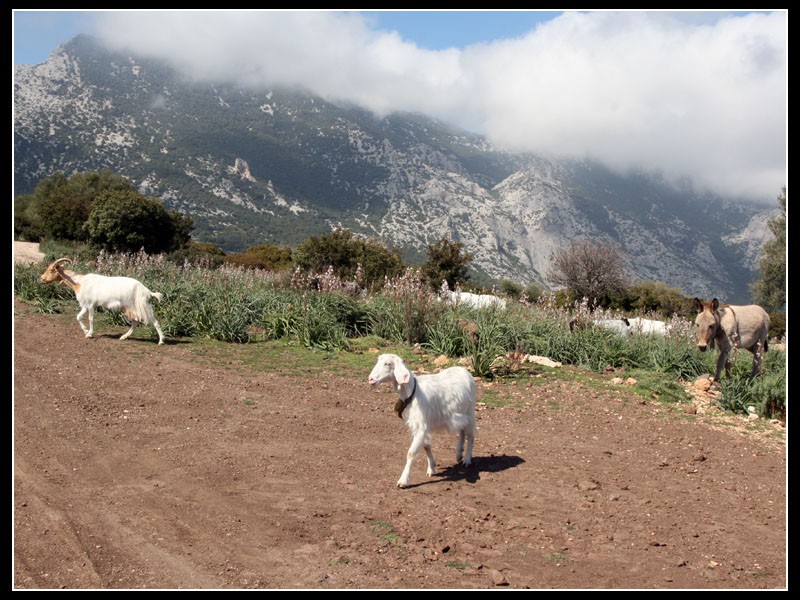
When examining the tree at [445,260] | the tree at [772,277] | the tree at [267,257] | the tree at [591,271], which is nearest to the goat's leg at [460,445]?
the tree at [445,260]

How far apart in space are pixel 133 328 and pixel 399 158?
101 m

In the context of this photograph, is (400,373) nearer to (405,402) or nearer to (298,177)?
(405,402)

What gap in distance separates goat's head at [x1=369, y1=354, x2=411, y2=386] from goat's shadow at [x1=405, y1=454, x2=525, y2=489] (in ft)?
3.48

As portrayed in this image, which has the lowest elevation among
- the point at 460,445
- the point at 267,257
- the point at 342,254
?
the point at 460,445

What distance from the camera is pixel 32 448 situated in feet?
23.3

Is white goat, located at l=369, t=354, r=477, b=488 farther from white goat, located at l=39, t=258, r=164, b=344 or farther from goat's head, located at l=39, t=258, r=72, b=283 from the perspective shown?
goat's head, located at l=39, t=258, r=72, b=283

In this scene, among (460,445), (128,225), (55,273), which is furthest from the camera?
(128,225)

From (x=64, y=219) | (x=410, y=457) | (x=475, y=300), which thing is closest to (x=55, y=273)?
(x=475, y=300)

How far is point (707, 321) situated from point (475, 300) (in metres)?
7.79

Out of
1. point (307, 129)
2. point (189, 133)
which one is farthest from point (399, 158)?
point (189, 133)

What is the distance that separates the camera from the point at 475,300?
59.2ft

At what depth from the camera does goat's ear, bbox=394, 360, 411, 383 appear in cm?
641

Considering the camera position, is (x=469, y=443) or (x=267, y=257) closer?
(x=469, y=443)

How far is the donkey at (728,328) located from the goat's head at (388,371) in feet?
19.7
